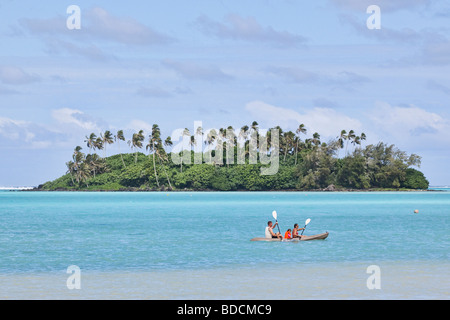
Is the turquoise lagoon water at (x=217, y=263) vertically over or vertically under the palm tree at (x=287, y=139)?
under

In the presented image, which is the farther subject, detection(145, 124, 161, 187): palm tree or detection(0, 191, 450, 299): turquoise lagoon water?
detection(145, 124, 161, 187): palm tree

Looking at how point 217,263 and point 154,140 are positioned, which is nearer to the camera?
point 217,263

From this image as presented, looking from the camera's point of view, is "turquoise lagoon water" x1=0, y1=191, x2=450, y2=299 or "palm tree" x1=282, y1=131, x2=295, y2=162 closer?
"turquoise lagoon water" x1=0, y1=191, x2=450, y2=299

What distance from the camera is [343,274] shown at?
2878 cm

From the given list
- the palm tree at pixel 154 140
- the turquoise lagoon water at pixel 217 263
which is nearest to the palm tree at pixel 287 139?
the palm tree at pixel 154 140

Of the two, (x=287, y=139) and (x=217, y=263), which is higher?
(x=287, y=139)

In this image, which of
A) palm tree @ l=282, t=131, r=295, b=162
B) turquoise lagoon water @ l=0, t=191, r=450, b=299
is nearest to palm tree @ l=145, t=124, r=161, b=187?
palm tree @ l=282, t=131, r=295, b=162

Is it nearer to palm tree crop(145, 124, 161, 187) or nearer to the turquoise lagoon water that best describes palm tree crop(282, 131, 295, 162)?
palm tree crop(145, 124, 161, 187)

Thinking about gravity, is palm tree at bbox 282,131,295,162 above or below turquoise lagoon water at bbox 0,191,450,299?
above

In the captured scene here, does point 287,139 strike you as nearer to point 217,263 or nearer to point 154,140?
point 154,140

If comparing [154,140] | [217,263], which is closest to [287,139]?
[154,140]

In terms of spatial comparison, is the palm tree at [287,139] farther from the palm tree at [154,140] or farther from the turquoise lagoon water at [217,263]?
the turquoise lagoon water at [217,263]
